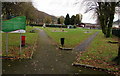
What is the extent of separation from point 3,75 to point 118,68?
5.29 metres

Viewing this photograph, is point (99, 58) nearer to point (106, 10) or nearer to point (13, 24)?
point (13, 24)

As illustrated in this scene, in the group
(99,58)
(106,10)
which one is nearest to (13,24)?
(99,58)

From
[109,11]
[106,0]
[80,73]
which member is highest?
[106,0]

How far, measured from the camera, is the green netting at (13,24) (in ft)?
21.9

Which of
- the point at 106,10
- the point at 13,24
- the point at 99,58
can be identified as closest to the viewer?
the point at 13,24

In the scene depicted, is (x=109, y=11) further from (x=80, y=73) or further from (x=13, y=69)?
(x=13, y=69)

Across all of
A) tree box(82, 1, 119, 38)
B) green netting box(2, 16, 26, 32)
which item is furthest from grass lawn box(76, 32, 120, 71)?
tree box(82, 1, 119, 38)

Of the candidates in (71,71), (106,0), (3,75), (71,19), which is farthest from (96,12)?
(71,19)

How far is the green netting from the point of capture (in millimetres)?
6672

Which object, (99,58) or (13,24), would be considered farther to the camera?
(99,58)

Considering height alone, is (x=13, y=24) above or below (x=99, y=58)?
above

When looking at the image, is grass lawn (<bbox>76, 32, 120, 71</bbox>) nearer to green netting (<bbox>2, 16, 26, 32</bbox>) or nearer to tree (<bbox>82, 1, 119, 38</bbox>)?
green netting (<bbox>2, 16, 26, 32</bbox>)

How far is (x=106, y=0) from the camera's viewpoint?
64.8 feet

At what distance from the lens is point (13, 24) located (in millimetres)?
6777
